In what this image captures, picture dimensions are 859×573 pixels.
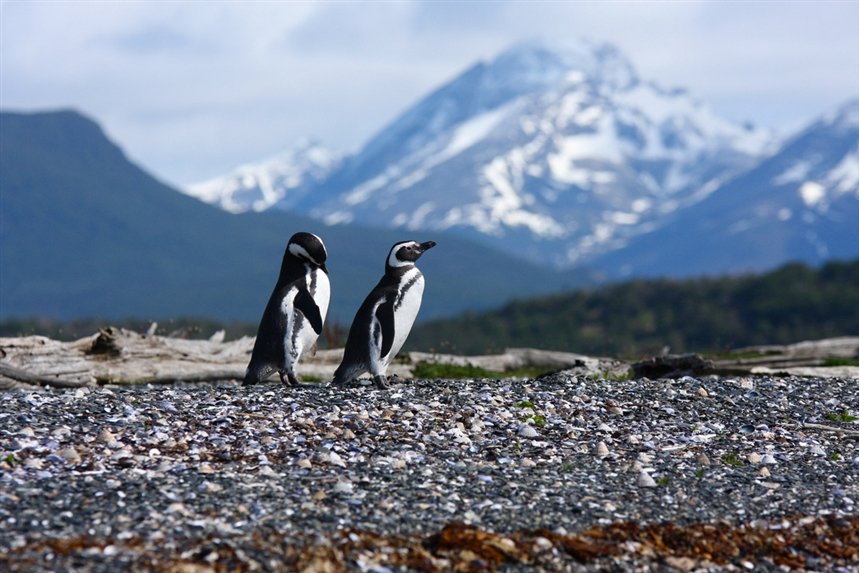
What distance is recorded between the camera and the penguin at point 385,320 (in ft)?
52.9

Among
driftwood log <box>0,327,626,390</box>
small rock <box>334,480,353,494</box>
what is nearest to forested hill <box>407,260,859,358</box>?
driftwood log <box>0,327,626,390</box>

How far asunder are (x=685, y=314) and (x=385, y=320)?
116 meters

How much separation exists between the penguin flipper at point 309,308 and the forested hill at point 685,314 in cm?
8943

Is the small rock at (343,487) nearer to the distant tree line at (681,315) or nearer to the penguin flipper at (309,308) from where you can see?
the penguin flipper at (309,308)

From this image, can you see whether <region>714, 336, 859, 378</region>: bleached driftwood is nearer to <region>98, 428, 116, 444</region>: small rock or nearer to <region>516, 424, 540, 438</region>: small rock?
<region>516, 424, 540, 438</region>: small rock

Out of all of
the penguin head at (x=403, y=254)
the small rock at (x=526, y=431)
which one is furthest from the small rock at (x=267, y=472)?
the penguin head at (x=403, y=254)

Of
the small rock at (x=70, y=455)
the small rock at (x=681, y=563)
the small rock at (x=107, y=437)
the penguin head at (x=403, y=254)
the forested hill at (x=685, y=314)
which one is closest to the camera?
the small rock at (x=681, y=563)

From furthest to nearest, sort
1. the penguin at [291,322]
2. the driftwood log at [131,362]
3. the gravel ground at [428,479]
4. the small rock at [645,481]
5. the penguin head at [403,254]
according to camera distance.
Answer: the driftwood log at [131,362] < the penguin head at [403,254] < the penguin at [291,322] < the small rock at [645,481] < the gravel ground at [428,479]

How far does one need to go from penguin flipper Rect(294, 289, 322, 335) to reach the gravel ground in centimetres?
98

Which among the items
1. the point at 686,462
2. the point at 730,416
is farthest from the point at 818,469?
the point at 730,416

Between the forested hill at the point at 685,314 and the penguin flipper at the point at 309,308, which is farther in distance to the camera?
the forested hill at the point at 685,314

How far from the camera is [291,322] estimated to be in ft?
53.3

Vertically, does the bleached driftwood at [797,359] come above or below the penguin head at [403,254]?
below

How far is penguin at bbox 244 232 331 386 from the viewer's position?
53.3 feet
